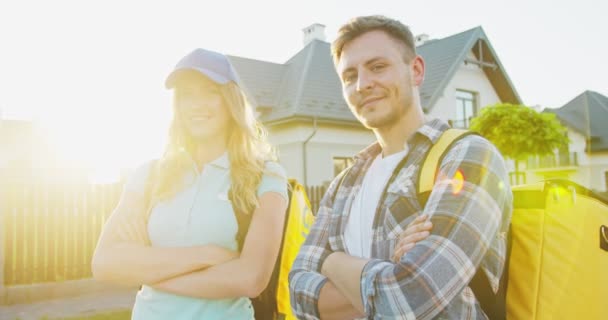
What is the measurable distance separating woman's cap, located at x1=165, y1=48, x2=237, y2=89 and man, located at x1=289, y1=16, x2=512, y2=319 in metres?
0.58

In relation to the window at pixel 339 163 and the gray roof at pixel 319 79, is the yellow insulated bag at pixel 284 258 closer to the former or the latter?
the gray roof at pixel 319 79

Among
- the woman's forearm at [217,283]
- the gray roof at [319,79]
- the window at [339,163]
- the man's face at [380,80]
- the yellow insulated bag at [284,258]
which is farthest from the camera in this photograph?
the window at [339,163]

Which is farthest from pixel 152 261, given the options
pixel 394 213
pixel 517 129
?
pixel 517 129

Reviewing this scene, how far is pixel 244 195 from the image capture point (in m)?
2.17

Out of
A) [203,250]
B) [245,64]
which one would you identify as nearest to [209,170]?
[203,250]

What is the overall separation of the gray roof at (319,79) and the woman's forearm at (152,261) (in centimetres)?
1521

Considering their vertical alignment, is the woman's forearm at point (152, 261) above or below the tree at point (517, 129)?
below

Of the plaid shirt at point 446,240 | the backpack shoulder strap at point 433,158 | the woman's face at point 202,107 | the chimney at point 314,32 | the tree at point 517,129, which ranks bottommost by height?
the plaid shirt at point 446,240

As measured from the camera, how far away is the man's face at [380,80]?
5.99 ft

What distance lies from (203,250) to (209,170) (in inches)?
17.3

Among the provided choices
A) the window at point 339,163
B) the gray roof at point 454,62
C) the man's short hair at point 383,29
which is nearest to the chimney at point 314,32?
the gray roof at point 454,62

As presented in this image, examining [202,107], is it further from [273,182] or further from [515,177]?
[515,177]

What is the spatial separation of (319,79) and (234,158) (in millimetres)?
17776

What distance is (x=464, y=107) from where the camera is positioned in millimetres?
22984
